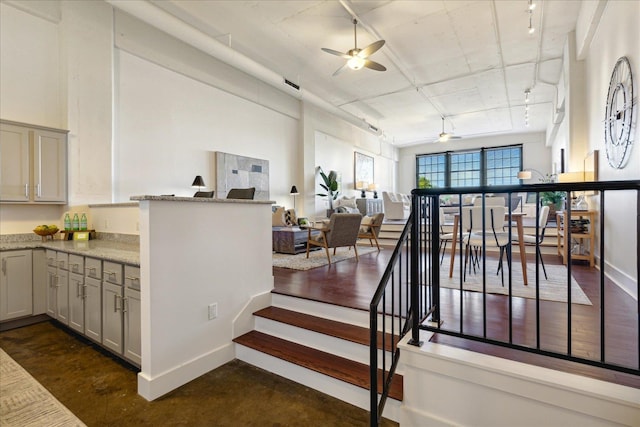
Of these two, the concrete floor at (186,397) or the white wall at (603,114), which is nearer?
the concrete floor at (186,397)

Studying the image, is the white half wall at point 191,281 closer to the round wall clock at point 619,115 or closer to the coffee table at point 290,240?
the coffee table at point 290,240

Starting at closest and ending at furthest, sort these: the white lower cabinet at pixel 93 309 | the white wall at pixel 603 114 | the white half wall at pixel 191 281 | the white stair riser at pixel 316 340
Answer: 1. the white half wall at pixel 191 281
2. the white stair riser at pixel 316 340
3. the white lower cabinet at pixel 93 309
4. the white wall at pixel 603 114

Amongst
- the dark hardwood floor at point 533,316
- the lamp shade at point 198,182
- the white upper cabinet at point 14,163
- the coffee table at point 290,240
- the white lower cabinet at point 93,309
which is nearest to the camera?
the dark hardwood floor at point 533,316

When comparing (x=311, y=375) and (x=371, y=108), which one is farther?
(x=371, y=108)

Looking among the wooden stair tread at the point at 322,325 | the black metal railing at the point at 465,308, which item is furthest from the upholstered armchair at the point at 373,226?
the wooden stair tread at the point at 322,325

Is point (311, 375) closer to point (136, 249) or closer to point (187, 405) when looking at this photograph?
point (187, 405)

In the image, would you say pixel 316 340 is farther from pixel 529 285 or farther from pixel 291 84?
pixel 291 84

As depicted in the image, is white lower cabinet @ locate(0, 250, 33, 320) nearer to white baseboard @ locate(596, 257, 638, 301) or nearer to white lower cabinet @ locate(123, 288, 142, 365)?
white lower cabinet @ locate(123, 288, 142, 365)

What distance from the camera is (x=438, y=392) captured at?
68.5 inches

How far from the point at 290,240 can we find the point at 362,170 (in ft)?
21.5

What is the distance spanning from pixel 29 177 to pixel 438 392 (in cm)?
461

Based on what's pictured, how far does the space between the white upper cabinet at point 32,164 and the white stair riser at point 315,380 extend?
10.0ft

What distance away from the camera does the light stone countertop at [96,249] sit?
2.44 m

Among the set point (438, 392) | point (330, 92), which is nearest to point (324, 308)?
point (438, 392)
